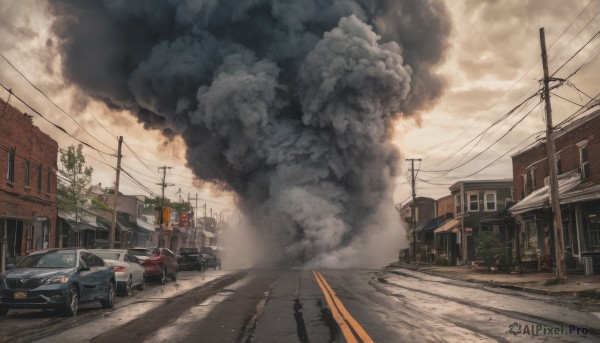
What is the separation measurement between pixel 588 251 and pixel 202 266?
2263cm

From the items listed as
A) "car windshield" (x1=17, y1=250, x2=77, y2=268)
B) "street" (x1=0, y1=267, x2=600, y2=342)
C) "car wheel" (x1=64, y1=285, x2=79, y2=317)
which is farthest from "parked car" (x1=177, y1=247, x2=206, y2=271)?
"car wheel" (x1=64, y1=285, x2=79, y2=317)

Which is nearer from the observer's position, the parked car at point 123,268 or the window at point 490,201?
the parked car at point 123,268

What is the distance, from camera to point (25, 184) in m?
29.1

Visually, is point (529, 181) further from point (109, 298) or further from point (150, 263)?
A: point (109, 298)

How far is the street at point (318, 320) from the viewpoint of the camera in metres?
9.17

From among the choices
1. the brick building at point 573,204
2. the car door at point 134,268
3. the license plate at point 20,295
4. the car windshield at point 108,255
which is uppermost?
the brick building at point 573,204

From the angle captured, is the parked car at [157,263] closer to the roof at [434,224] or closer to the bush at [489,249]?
the bush at [489,249]

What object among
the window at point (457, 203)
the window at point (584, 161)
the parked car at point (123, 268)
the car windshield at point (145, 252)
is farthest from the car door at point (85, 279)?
the window at point (457, 203)

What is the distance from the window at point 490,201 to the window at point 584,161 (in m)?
20.5

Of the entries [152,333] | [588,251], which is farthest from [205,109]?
[152,333]

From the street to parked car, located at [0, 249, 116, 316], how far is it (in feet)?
Answer: 1.16

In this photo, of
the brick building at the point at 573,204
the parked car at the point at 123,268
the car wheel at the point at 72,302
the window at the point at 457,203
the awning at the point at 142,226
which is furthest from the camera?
the awning at the point at 142,226

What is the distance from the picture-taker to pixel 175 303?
590 inches

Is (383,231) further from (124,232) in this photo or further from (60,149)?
(60,149)
